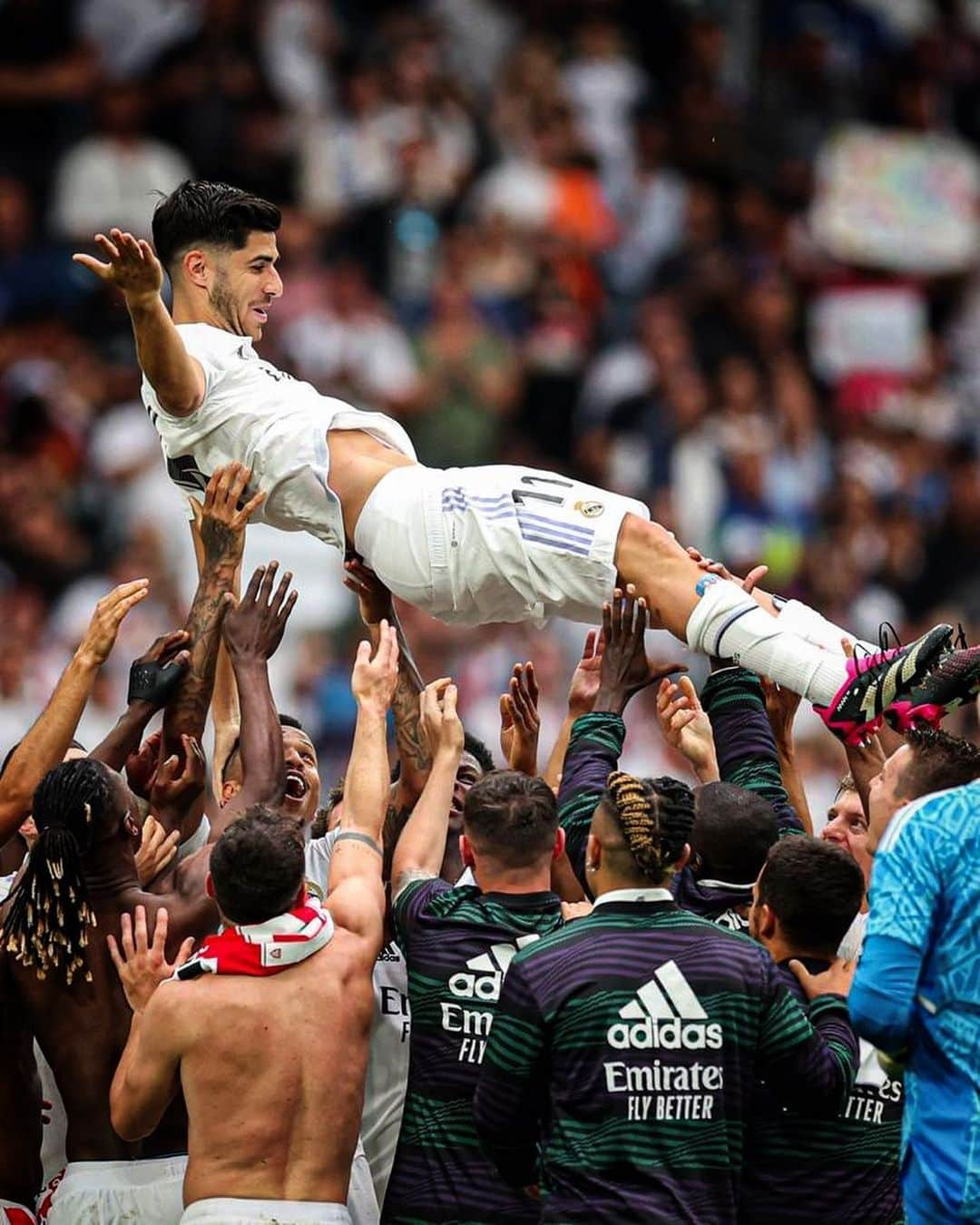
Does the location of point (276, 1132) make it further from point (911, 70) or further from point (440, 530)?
point (911, 70)

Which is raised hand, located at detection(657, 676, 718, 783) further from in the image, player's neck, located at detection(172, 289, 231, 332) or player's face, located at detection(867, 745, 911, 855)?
player's neck, located at detection(172, 289, 231, 332)

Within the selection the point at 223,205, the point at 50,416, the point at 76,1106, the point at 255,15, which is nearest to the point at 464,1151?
the point at 76,1106

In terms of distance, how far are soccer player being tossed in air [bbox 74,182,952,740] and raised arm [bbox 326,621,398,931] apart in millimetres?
501

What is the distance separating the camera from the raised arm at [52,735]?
5.74 meters

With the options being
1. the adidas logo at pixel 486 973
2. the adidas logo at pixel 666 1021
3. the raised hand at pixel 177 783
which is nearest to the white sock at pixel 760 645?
the adidas logo at pixel 486 973

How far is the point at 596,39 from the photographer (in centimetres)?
1650

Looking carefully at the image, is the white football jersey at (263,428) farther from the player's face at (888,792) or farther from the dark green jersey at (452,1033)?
the player's face at (888,792)

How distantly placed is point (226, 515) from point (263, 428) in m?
0.30

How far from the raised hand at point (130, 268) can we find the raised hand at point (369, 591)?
3.63ft

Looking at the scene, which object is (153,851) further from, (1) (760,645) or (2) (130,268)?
(1) (760,645)

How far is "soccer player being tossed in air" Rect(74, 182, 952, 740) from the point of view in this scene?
18.5 ft

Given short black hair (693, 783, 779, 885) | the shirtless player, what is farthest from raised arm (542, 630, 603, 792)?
the shirtless player

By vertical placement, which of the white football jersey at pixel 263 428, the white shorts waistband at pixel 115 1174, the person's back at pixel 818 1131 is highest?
the white football jersey at pixel 263 428

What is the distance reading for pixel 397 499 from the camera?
6.08 meters
